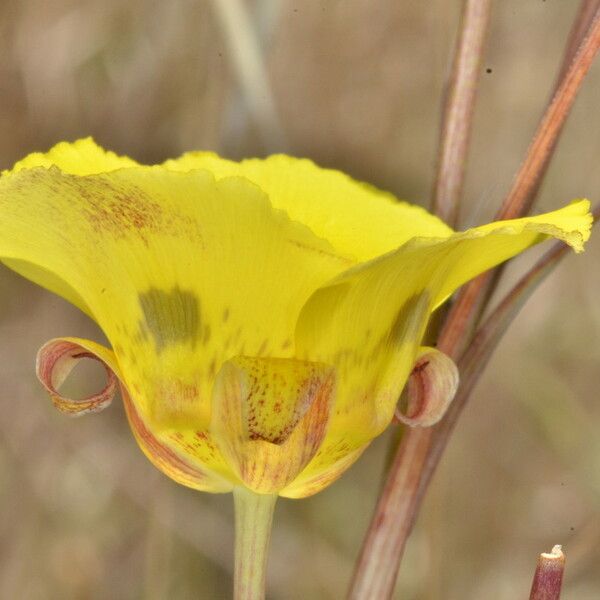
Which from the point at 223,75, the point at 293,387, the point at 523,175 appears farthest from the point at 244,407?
the point at 223,75

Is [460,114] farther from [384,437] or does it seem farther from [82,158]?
[384,437]

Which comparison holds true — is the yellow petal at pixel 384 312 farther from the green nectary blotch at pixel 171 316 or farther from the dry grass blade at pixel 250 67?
the dry grass blade at pixel 250 67

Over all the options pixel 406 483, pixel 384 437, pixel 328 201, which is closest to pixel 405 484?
pixel 406 483

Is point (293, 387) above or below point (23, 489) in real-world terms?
below

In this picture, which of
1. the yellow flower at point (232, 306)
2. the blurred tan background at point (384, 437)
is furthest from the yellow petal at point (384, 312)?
the blurred tan background at point (384, 437)

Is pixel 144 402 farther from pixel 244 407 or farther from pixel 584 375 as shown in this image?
pixel 584 375

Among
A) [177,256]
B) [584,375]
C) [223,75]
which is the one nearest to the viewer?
[177,256]
